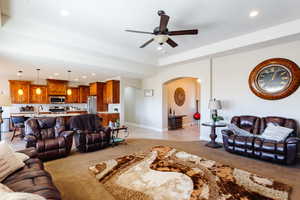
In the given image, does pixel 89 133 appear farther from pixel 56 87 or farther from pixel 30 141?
pixel 56 87

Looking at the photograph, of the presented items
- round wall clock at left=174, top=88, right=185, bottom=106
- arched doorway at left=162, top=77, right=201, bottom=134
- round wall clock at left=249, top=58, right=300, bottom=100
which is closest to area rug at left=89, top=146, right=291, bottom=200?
round wall clock at left=249, top=58, right=300, bottom=100

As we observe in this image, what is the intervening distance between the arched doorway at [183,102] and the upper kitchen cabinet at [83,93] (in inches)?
210

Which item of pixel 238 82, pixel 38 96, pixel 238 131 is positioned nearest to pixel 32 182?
pixel 238 131

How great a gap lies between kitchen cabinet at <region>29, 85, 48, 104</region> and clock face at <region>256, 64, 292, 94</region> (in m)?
9.65

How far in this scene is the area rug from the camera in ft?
6.97

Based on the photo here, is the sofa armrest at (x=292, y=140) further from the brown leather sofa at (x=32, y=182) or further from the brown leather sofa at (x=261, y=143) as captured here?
the brown leather sofa at (x=32, y=182)

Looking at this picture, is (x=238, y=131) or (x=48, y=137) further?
(x=238, y=131)

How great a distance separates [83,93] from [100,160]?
23.0 feet

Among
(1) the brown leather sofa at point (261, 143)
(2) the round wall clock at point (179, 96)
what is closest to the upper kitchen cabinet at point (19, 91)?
(2) the round wall clock at point (179, 96)

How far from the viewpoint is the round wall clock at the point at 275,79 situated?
147 inches

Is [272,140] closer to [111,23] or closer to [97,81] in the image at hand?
[111,23]

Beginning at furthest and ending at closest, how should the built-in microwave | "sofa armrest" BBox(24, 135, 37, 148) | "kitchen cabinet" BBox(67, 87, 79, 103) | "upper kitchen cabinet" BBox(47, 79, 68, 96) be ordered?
1. "kitchen cabinet" BBox(67, 87, 79, 103)
2. the built-in microwave
3. "upper kitchen cabinet" BBox(47, 79, 68, 96)
4. "sofa armrest" BBox(24, 135, 37, 148)

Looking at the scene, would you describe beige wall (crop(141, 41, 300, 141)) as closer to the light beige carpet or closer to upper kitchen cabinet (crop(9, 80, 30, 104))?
the light beige carpet

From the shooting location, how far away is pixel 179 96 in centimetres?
816
